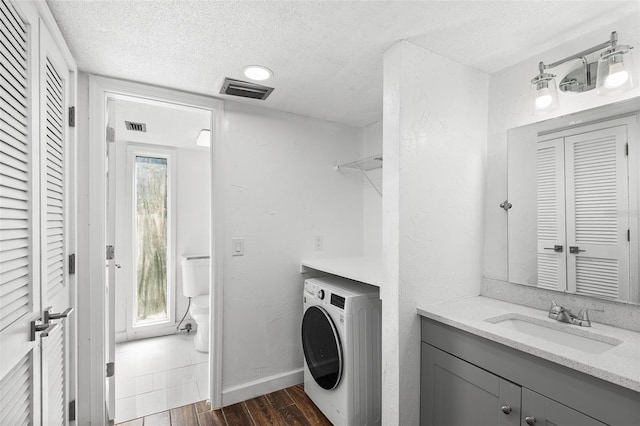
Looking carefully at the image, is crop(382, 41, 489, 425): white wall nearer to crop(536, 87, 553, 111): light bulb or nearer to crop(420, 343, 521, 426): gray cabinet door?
crop(420, 343, 521, 426): gray cabinet door

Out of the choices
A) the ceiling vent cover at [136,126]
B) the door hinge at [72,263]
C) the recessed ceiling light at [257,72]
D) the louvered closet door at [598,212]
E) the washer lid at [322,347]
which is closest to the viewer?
the louvered closet door at [598,212]

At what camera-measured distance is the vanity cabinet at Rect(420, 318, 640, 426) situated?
0.95 m

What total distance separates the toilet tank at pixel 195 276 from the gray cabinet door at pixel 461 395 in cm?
250

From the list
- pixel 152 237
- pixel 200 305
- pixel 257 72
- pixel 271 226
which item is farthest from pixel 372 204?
pixel 152 237

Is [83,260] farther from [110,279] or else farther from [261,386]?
[261,386]

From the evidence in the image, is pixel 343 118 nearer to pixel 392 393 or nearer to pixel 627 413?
pixel 392 393

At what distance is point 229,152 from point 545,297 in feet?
6.79

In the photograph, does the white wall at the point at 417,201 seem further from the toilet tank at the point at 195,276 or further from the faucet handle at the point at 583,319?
the toilet tank at the point at 195,276

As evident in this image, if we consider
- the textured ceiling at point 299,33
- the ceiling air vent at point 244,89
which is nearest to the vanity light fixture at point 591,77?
the textured ceiling at point 299,33

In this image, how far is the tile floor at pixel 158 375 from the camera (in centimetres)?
216

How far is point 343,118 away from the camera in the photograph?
8.39ft

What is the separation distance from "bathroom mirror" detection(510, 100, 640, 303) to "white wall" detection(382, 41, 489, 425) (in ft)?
0.88

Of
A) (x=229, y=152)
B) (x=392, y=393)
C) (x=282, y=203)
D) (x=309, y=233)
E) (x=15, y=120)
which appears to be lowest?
(x=392, y=393)

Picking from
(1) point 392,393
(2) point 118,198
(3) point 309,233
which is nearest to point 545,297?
(1) point 392,393
